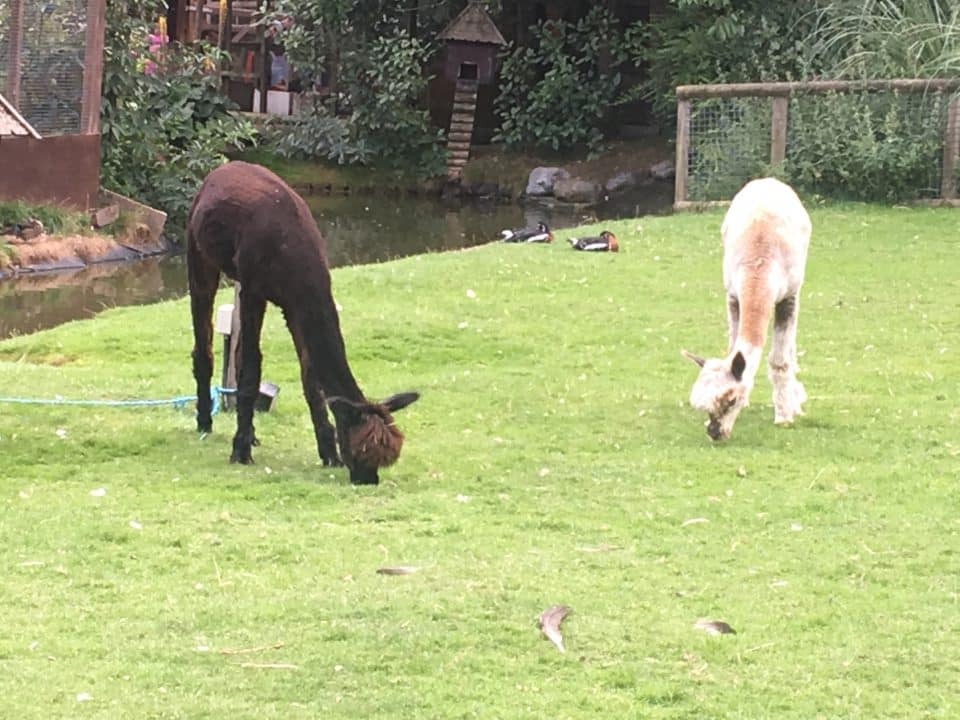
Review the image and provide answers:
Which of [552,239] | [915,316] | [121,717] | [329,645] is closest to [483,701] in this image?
[329,645]

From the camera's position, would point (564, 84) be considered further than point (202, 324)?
Yes

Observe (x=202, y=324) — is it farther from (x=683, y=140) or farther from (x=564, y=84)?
(x=564, y=84)

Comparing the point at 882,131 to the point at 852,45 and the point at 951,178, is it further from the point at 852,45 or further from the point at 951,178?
the point at 852,45

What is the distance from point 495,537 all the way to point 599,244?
28.6 feet

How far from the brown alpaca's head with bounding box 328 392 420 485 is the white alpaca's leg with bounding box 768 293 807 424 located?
2.37 metres

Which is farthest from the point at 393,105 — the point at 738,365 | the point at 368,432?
the point at 368,432

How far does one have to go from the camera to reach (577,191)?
24.2m

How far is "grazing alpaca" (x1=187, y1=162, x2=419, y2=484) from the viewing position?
6.86 metres

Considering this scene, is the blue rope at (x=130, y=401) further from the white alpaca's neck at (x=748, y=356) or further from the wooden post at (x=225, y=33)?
the wooden post at (x=225, y=33)

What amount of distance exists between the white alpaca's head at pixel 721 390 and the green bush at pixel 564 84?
18183 millimetres

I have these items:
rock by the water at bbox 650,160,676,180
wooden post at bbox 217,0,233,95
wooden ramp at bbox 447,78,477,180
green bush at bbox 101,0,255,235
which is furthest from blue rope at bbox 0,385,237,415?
wooden post at bbox 217,0,233,95

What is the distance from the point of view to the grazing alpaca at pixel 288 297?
22.5 feet

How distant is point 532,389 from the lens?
29.8ft

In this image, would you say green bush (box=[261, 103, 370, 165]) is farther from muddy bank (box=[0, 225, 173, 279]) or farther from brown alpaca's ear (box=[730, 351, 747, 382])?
brown alpaca's ear (box=[730, 351, 747, 382])
